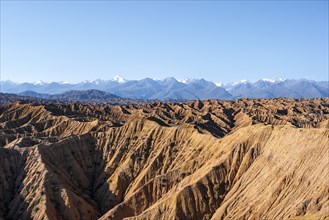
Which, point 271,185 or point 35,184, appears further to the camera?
point 35,184

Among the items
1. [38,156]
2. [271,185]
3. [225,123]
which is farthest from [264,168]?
[225,123]

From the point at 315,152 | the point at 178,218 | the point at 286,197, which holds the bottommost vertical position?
the point at 178,218

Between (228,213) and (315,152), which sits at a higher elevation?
(315,152)

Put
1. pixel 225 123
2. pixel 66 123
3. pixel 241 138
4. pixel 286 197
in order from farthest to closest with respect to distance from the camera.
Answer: pixel 225 123 < pixel 66 123 < pixel 241 138 < pixel 286 197

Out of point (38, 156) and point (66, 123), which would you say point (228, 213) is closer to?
point (38, 156)

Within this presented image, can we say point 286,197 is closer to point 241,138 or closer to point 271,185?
point 271,185

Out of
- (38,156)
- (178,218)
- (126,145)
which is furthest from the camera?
(126,145)
